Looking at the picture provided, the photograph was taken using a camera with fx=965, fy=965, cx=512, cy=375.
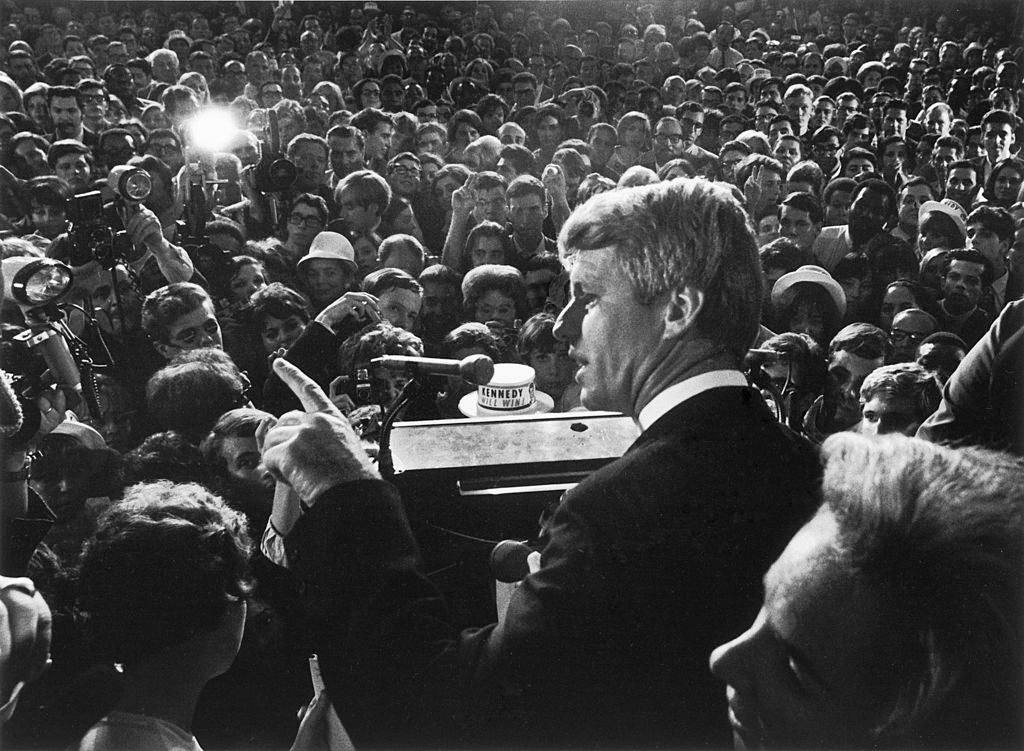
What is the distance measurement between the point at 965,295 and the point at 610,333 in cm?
136

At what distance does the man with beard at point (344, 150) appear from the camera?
470 centimetres

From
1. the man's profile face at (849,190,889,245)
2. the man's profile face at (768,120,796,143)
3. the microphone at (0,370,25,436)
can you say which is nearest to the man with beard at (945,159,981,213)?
the man's profile face at (849,190,889,245)

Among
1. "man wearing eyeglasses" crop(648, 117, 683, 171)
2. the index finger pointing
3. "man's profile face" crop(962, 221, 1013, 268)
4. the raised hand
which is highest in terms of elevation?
the index finger pointing

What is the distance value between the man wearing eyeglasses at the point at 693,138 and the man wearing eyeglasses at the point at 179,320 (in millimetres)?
1910

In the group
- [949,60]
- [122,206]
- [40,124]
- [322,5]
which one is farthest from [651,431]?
[322,5]

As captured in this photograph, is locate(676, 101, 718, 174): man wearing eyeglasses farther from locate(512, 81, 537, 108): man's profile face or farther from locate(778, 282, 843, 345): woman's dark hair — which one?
locate(512, 81, 537, 108): man's profile face

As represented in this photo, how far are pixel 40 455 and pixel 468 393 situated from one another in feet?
2.65

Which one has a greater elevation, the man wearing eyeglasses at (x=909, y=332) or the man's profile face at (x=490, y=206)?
the man's profile face at (x=490, y=206)

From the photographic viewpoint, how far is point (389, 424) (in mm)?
1469

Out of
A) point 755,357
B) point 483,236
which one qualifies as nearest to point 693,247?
point 755,357

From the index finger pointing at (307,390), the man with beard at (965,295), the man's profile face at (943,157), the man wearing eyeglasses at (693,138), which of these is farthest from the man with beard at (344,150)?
the index finger pointing at (307,390)

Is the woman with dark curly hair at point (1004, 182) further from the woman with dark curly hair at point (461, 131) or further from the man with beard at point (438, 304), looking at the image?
the woman with dark curly hair at point (461, 131)

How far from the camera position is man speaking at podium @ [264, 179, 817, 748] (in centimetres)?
120

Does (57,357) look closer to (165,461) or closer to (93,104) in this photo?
(165,461)
